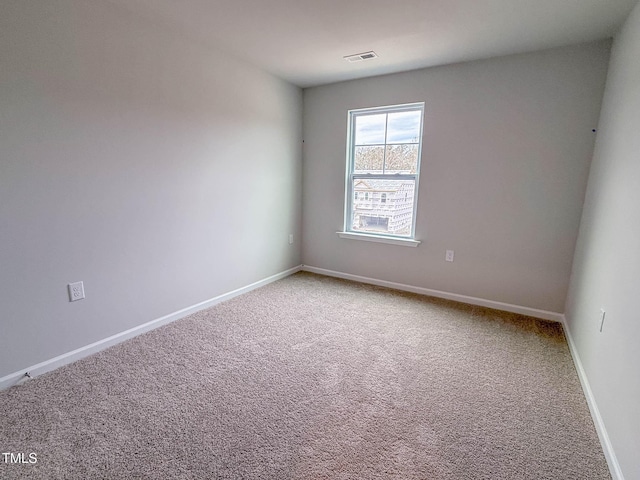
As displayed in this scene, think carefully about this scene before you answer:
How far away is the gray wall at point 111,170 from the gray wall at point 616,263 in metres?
2.88

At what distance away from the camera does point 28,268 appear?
1809 mm

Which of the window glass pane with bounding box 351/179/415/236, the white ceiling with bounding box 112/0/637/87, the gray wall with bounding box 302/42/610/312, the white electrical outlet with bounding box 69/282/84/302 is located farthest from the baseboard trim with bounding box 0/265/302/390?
the white ceiling with bounding box 112/0/637/87

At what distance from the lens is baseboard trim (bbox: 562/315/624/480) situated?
1282mm

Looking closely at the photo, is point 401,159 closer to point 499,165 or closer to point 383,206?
point 383,206

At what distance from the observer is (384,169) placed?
346 cm

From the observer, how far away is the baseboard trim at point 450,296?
2.81 m

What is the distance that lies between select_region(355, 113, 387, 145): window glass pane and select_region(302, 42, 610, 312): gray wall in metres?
0.16

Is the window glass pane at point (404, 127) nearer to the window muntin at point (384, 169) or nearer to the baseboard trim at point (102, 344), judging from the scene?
the window muntin at point (384, 169)

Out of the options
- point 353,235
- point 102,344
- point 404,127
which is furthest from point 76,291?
point 404,127

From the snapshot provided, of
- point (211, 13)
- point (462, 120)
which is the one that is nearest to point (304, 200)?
point (462, 120)

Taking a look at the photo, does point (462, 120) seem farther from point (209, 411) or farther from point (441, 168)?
point (209, 411)

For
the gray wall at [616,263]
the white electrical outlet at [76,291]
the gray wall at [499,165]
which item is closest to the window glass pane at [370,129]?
the gray wall at [499,165]

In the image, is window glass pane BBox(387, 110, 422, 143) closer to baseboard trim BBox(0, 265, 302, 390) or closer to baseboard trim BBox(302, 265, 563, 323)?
baseboard trim BBox(302, 265, 563, 323)

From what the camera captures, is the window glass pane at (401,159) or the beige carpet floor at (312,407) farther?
the window glass pane at (401,159)
